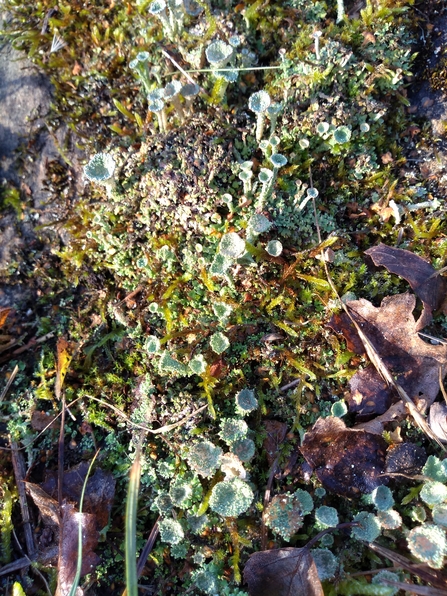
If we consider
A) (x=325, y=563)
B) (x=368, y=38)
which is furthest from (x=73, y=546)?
(x=368, y=38)

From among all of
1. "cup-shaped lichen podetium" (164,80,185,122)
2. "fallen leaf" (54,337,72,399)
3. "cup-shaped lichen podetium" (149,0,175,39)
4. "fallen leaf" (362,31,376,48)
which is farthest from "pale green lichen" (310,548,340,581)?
"cup-shaped lichen podetium" (149,0,175,39)

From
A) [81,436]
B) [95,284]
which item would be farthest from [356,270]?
[81,436]

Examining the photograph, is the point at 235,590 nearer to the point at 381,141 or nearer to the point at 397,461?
the point at 397,461

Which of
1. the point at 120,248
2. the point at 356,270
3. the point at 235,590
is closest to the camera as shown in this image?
the point at 235,590

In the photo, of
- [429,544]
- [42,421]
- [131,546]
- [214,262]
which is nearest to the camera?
[131,546]

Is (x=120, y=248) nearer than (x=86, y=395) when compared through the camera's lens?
No

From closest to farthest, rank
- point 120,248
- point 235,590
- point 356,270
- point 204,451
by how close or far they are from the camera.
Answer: point 235,590 → point 204,451 → point 356,270 → point 120,248

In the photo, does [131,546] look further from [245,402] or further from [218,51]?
[218,51]
